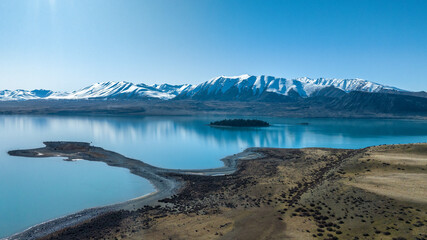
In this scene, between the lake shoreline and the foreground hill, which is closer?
the foreground hill

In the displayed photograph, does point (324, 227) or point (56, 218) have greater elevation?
point (324, 227)

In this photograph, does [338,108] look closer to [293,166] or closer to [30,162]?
[293,166]

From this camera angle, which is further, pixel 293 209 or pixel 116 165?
pixel 116 165

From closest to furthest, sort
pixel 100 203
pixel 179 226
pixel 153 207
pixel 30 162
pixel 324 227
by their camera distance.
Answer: pixel 324 227
pixel 179 226
pixel 153 207
pixel 100 203
pixel 30 162

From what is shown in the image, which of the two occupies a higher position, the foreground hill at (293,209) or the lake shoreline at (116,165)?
the foreground hill at (293,209)

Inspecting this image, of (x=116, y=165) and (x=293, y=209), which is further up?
(x=293, y=209)

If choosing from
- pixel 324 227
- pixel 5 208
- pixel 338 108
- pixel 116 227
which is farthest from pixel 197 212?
pixel 338 108

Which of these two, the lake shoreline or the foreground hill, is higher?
the foreground hill

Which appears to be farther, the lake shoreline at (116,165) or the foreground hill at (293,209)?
the lake shoreline at (116,165)
